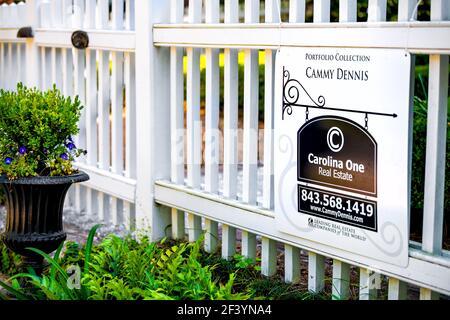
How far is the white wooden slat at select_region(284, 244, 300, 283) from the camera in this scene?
13.5 ft

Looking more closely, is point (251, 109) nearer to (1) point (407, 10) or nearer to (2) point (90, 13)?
(1) point (407, 10)

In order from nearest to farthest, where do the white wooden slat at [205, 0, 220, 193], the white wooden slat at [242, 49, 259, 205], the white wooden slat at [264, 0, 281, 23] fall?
1. the white wooden slat at [264, 0, 281, 23]
2. the white wooden slat at [242, 49, 259, 205]
3. the white wooden slat at [205, 0, 220, 193]

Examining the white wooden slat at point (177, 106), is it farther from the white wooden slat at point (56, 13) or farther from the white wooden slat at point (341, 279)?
the white wooden slat at point (56, 13)

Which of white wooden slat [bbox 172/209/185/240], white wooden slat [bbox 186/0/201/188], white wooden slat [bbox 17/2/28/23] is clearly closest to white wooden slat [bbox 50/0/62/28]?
white wooden slat [bbox 17/2/28/23]

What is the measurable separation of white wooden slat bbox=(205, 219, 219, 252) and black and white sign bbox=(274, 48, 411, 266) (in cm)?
77

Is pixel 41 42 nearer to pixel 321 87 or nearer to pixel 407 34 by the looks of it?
pixel 321 87

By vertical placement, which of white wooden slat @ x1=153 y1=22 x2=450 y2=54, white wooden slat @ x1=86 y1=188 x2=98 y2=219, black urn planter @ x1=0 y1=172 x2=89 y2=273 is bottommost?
white wooden slat @ x1=86 y1=188 x2=98 y2=219

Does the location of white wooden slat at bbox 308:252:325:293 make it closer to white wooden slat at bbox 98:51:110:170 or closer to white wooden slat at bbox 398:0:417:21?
white wooden slat at bbox 398:0:417:21

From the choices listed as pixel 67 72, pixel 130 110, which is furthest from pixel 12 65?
pixel 130 110

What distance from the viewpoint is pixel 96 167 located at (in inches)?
234

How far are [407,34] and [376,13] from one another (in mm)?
276

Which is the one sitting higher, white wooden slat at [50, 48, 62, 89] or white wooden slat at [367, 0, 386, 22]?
white wooden slat at [367, 0, 386, 22]

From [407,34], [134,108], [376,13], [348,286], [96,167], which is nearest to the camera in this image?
[407,34]

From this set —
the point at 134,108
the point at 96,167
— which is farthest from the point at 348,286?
the point at 96,167
